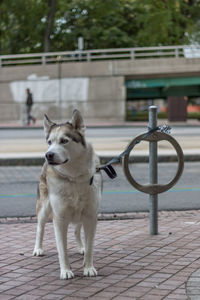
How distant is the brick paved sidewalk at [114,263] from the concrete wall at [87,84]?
3463 centimetres

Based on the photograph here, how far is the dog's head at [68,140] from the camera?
4.44 m

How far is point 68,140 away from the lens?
14.7 feet

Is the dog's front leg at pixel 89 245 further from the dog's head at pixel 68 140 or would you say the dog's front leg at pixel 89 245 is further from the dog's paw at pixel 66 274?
the dog's head at pixel 68 140

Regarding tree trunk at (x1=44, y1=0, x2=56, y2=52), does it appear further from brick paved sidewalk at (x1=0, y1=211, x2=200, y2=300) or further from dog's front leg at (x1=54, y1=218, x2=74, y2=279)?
dog's front leg at (x1=54, y1=218, x2=74, y2=279)

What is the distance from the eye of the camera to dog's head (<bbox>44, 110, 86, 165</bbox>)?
175 inches

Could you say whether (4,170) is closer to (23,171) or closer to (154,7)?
(23,171)

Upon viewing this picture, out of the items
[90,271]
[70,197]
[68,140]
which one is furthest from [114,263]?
[68,140]

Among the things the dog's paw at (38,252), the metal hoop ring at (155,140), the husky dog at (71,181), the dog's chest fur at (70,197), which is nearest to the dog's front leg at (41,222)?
the dog's paw at (38,252)

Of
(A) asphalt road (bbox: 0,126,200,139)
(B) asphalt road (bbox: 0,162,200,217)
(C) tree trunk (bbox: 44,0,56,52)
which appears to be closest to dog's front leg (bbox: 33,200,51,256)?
(B) asphalt road (bbox: 0,162,200,217)

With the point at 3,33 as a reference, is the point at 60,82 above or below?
below

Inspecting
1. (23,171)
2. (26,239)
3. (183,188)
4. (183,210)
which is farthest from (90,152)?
(23,171)

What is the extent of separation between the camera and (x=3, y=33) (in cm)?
5194

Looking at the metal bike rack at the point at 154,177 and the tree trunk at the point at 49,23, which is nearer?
the metal bike rack at the point at 154,177

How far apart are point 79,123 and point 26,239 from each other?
2.14 meters
